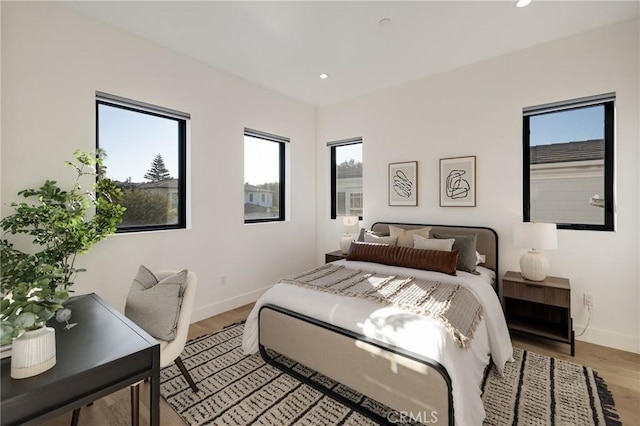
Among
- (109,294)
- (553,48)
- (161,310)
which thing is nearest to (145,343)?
(161,310)

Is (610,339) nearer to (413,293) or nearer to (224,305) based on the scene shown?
(413,293)

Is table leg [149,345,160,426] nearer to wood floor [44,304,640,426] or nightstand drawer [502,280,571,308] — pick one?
wood floor [44,304,640,426]

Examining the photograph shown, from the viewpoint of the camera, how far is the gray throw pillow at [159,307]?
1788 millimetres

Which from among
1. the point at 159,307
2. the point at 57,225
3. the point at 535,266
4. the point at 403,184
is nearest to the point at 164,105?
the point at 57,225

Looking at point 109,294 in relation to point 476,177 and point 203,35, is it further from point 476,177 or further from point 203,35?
→ point 476,177

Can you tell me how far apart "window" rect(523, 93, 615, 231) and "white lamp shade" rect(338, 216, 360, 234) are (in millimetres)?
1914

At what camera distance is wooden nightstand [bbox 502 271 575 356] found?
249 centimetres

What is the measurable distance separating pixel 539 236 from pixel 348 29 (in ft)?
8.26

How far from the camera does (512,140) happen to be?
3.07 m

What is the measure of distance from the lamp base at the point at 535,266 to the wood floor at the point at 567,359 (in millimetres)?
621

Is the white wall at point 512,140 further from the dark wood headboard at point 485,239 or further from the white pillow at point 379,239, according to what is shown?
the white pillow at point 379,239

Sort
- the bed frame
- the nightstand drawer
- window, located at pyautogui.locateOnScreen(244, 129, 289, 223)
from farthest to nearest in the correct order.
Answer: window, located at pyautogui.locateOnScreen(244, 129, 289, 223)
the nightstand drawer
the bed frame

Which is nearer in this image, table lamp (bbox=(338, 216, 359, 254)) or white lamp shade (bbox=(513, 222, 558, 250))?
white lamp shade (bbox=(513, 222, 558, 250))

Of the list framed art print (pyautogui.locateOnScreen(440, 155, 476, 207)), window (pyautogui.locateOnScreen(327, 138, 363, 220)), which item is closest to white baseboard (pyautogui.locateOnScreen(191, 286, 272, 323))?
window (pyautogui.locateOnScreen(327, 138, 363, 220))
